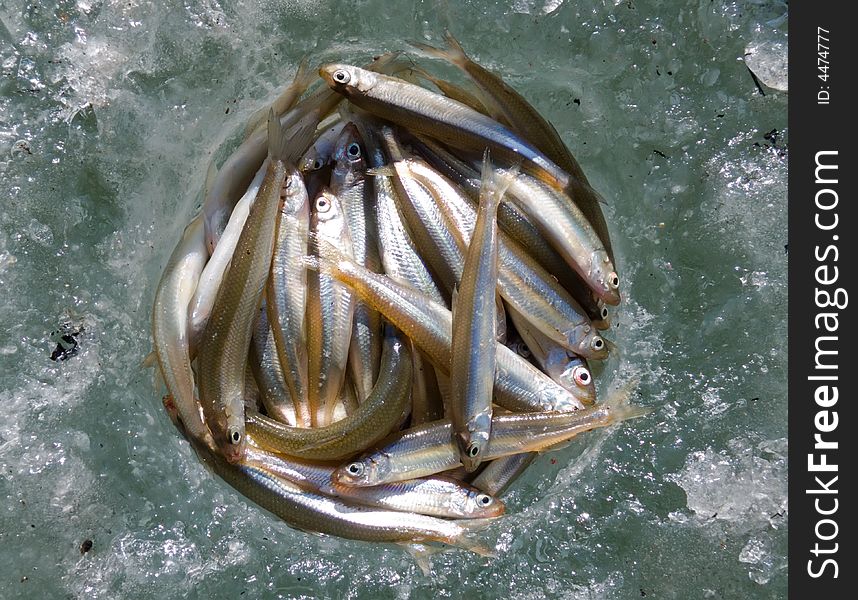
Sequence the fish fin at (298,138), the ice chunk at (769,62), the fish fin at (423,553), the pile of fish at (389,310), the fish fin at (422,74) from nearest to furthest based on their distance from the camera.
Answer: the fish fin at (423,553), the pile of fish at (389,310), the fish fin at (298,138), the ice chunk at (769,62), the fish fin at (422,74)

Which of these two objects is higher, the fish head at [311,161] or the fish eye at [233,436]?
the fish head at [311,161]

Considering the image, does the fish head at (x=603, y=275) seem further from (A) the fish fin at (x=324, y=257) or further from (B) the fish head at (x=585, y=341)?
(A) the fish fin at (x=324, y=257)

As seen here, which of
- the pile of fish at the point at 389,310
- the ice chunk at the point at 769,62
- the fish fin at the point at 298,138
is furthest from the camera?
the ice chunk at the point at 769,62

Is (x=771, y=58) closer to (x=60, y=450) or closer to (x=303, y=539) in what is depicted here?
(x=303, y=539)

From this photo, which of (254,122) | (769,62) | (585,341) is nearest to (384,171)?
(254,122)


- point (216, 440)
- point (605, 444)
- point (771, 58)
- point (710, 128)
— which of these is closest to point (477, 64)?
point (710, 128)

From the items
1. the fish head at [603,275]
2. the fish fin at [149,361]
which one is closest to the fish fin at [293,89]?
the fish fin at [149,361]
